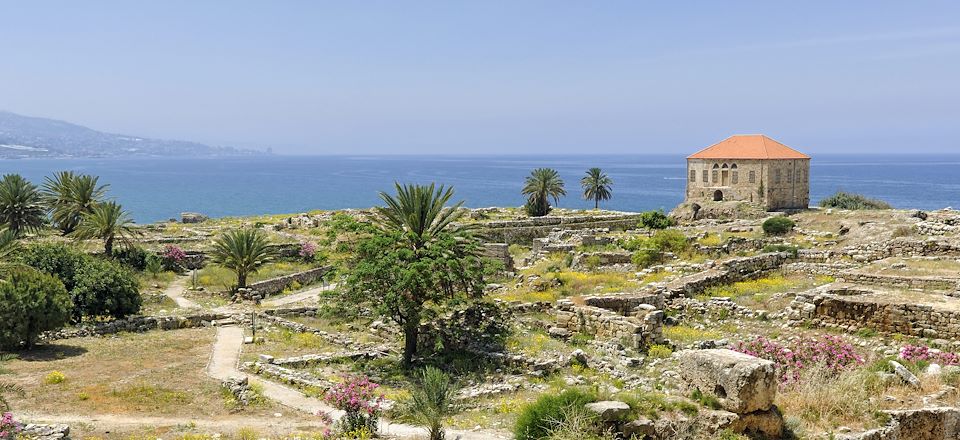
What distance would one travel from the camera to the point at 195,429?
522 inches

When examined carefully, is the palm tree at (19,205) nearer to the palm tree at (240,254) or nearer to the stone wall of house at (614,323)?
the palm tree at (240,254)

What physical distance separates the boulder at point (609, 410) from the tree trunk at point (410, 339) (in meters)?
8.75

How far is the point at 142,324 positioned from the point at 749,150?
44.1 meters

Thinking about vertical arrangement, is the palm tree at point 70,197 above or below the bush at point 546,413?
above

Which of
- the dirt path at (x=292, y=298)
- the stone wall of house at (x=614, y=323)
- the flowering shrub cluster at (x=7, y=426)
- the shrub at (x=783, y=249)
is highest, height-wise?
the flowering shrub cluster at (x=7, y=426)

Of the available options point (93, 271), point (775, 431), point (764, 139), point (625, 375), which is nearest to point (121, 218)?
point (93, 271)

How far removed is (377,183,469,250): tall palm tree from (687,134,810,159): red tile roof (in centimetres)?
3890

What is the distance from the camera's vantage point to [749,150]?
5469 cm

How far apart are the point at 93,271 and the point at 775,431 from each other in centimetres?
2226

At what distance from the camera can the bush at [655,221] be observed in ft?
147

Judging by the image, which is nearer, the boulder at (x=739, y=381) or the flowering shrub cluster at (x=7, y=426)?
the boulder at (x=739, y=381)

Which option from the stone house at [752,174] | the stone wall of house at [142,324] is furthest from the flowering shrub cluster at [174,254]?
the stone house at [752,174]

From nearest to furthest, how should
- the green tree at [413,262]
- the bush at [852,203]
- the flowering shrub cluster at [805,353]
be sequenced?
1. the flowering shrub cluster at [805,353]
2. the green tree at [413,262]
3. the bush at [852,203]

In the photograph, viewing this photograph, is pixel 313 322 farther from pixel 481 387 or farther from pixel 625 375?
pixel 625 375
